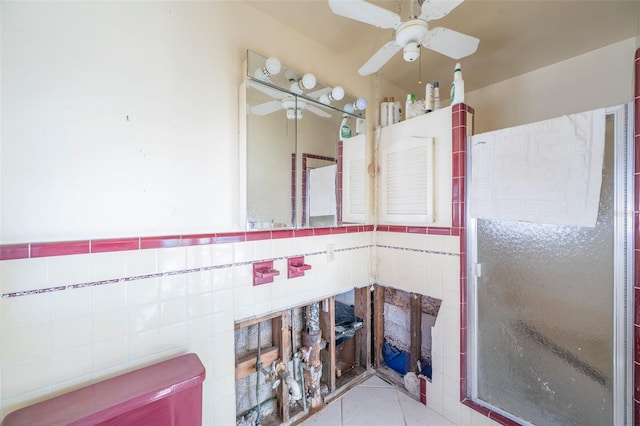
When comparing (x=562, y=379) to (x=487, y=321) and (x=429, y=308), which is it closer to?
(x=487, y=321)

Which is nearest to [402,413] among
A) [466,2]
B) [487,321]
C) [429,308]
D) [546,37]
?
[429,308]

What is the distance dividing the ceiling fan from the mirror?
446 millimetres

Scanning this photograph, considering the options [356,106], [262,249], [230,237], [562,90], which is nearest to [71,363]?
[230,237]

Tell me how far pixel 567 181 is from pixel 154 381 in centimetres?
176

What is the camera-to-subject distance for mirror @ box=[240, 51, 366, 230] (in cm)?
124

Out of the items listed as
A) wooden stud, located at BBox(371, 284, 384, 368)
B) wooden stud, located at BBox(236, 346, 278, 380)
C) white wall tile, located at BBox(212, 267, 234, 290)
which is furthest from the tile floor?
white wall tile, located at BBox(212, 267, 234, 290)

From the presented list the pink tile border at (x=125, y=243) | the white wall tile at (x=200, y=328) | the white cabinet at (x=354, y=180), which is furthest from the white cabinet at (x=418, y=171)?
the white wall tile at (x=200, y=328)

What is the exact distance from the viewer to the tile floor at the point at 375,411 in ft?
4.58

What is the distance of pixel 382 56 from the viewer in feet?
3.78

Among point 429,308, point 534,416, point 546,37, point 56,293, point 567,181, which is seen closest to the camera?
point 56,293

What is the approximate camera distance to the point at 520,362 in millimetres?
1255

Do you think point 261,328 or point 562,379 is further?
point 261,328

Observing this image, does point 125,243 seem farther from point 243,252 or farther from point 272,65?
point 272,65

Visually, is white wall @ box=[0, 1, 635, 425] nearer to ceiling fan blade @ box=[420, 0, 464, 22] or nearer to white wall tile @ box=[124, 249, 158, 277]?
white wall tile @ box=[124, 249, 158, 277]
